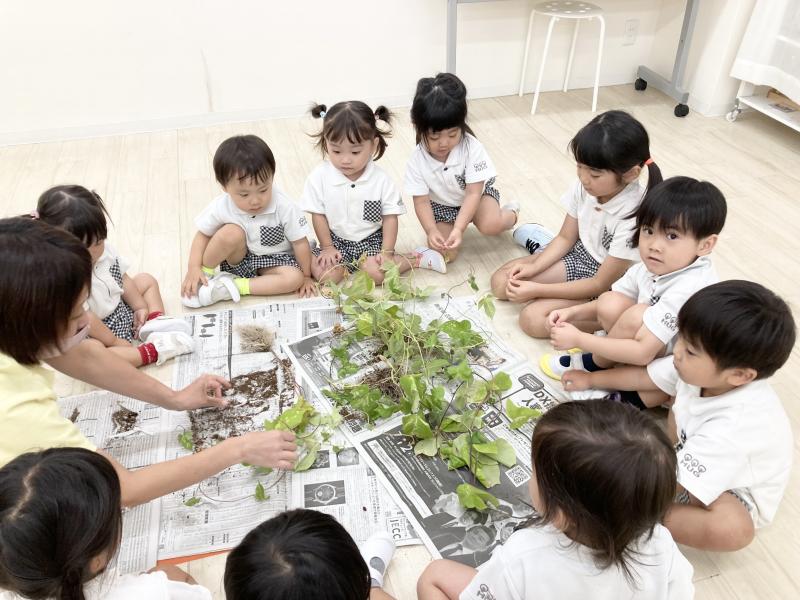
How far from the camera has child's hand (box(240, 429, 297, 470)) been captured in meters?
1.35

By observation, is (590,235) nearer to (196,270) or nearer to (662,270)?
(662,270)

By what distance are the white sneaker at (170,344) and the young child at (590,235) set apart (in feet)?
3.16

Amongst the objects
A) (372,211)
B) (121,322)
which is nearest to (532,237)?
(372,211)

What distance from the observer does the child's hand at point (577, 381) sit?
169 centimetres

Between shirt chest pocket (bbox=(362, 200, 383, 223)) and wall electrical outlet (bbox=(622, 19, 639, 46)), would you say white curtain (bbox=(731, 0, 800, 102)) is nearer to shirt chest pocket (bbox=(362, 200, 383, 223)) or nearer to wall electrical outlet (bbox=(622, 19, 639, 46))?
wall electrical outlet (bbox=(622, 19, 639, 46))

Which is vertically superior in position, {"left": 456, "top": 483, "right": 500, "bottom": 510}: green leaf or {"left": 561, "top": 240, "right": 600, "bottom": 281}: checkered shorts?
{"left": 561, "top": 240, "right": 600, "bottom": 281}: checkered shorts

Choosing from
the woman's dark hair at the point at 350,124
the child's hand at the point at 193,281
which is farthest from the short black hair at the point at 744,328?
the child's hand at the point at 193,281

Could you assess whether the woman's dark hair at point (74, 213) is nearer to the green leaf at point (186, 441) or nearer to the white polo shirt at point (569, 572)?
the green leaf at point (186, 441)

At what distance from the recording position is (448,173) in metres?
2.15

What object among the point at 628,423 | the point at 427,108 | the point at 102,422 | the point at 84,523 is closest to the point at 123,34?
the point at 427,108

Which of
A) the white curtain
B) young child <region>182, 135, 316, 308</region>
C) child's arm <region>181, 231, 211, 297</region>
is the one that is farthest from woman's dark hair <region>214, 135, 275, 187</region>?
the white curtain

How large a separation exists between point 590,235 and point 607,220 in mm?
105

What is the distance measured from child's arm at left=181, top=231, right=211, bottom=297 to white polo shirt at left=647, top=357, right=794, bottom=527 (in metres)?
1.46

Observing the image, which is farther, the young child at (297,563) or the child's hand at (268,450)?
the child's hand at (268,450)
